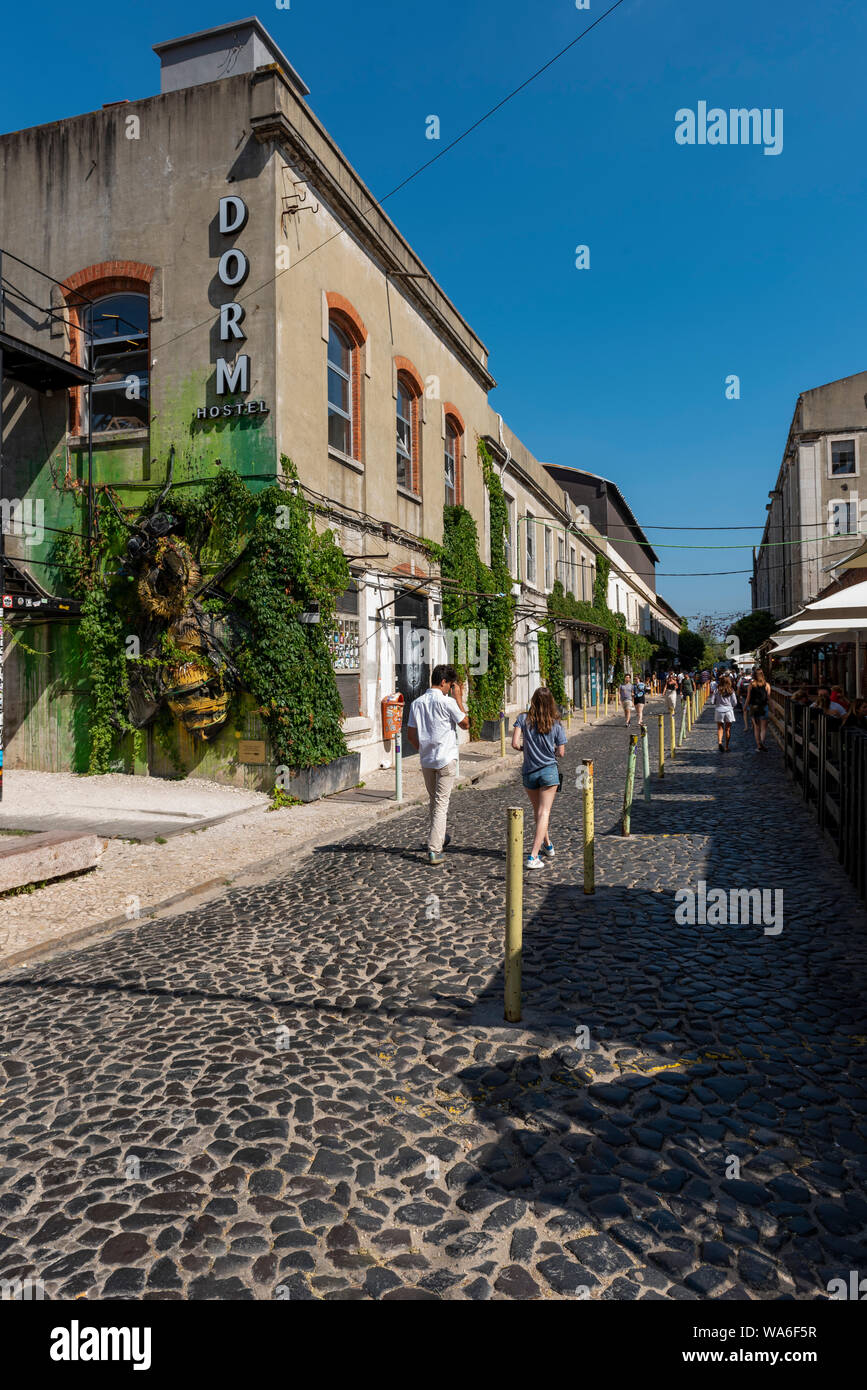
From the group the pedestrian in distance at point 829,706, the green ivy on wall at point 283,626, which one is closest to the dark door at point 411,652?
the green ivy on wall at point 283,626

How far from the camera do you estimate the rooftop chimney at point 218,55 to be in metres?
12.1

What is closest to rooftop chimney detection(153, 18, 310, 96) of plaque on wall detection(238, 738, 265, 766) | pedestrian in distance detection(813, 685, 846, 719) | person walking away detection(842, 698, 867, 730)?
plaque on wall detection(238, 738, 265, 766)

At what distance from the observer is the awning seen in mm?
10719

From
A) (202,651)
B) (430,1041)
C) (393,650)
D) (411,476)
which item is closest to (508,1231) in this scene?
(430,1041)

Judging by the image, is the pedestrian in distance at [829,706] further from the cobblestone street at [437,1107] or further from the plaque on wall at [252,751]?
the plaque on wall at [252,751]

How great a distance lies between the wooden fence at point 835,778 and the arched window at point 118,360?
10.5 m

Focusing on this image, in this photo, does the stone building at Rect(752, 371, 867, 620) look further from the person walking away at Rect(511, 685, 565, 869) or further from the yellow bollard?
the yellow bollard

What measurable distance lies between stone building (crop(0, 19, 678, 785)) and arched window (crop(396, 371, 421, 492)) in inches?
61.0

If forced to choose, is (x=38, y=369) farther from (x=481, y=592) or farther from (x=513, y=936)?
(x=513, y=936)

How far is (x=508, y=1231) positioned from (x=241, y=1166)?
3.24 ft

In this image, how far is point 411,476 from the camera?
656 inches
